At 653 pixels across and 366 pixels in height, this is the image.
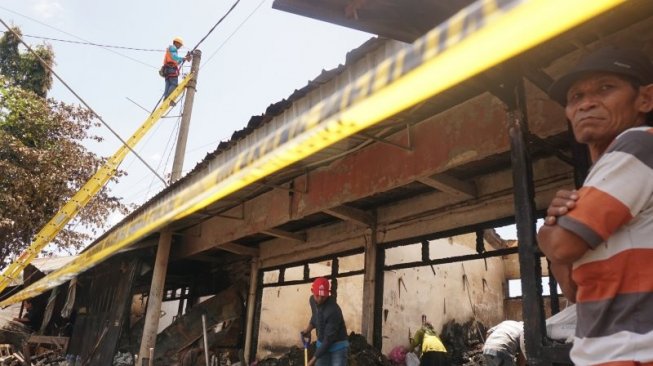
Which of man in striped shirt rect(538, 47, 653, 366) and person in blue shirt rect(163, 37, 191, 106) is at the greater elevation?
person in blue shirt rect(163, 37, 191, 106)

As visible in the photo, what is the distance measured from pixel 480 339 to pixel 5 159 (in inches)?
703

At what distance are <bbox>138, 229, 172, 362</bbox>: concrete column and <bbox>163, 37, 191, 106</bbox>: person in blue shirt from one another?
22.0 ft

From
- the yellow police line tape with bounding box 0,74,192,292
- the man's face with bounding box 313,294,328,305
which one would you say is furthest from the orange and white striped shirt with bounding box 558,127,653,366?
the yellow police line tape with bounding box 0,74,192,292

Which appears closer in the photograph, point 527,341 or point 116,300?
point 527,341

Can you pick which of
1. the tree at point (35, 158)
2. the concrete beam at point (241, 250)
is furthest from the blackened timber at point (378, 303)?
the tree at point (35, 158)

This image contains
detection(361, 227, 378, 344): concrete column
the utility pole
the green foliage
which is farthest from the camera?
the green foliage

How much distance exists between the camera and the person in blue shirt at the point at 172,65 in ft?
47.6

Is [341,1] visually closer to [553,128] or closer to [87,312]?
[553,128]

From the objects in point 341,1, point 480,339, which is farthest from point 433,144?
point 480,339

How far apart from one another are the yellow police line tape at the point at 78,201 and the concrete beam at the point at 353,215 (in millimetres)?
8713

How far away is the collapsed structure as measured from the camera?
8.77 ft

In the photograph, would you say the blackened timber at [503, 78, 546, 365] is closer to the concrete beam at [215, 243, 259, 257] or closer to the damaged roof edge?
the damaged roof edge

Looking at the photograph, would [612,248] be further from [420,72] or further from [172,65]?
[172,65]

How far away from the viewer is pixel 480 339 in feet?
50.3
